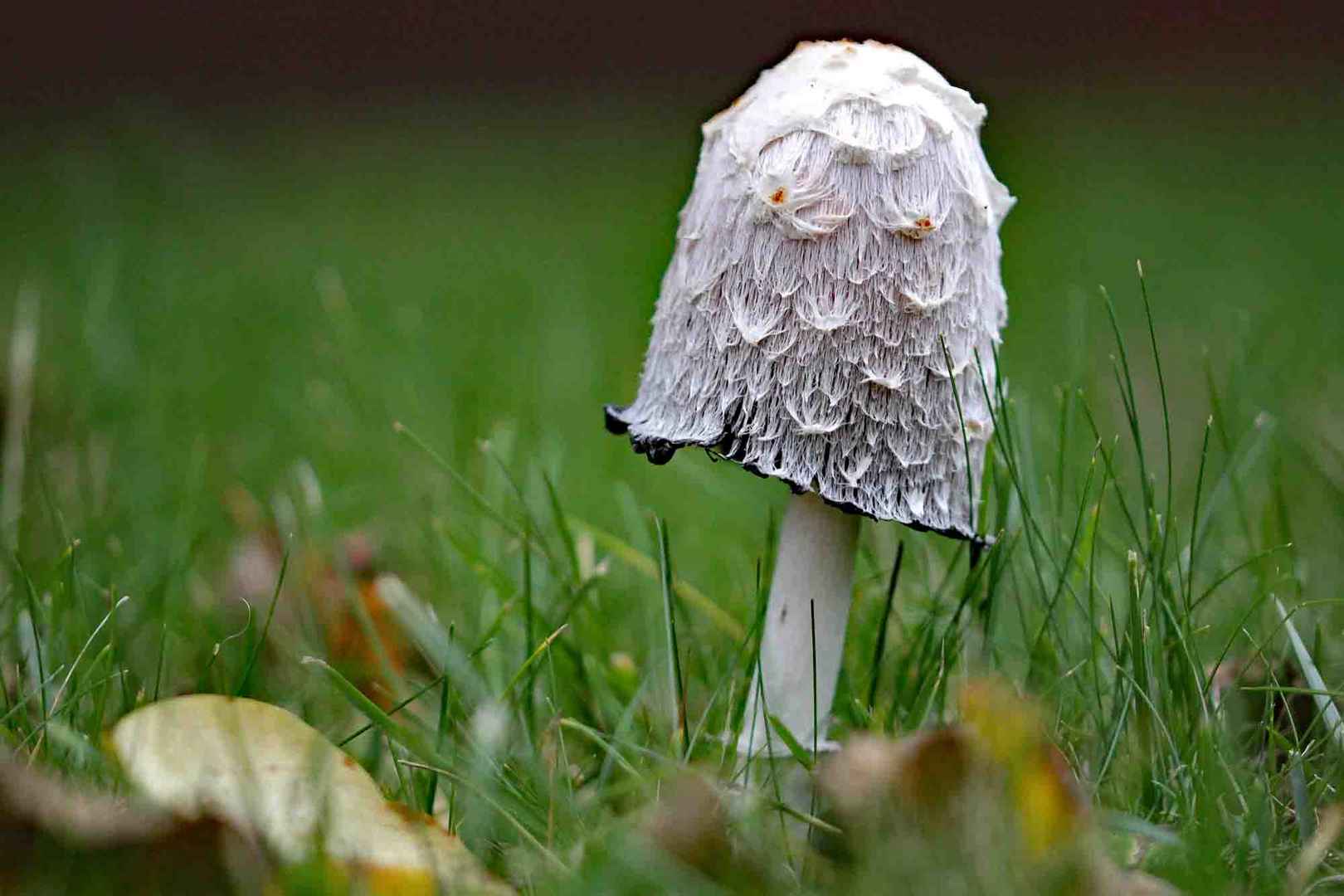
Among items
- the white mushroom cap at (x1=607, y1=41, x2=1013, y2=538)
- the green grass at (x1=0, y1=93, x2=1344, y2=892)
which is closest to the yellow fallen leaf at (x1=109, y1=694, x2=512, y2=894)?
the green grass at (x1=0, y1=93, x2=1344, y2=892)

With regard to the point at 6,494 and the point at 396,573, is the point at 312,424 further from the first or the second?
the point at 6,494

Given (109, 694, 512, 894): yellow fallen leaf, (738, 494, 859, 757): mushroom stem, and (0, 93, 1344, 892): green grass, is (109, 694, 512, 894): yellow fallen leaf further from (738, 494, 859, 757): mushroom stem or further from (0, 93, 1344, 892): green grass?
(738, 494, 859, 757): mushroom stem

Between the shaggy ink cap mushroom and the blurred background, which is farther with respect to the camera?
the blurred background

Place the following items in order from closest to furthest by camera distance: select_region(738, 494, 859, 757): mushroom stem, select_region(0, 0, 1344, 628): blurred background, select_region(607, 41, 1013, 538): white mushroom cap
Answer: select_region(607, 41, 1013, 538): white mushroom cap, select_region(738, 494, 859, 757): mushroom stem, select_region(0, 0, 1344, 628): blurred background

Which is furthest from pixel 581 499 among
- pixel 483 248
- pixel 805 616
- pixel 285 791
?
pixel 483 248

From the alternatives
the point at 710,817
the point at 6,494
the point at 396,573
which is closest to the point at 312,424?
the point at 396,573

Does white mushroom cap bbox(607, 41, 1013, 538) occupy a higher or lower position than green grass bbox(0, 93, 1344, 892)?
higher

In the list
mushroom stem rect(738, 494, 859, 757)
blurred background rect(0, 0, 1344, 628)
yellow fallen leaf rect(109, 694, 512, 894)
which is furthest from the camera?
blurred background rect(0, 0, 1344, 628)

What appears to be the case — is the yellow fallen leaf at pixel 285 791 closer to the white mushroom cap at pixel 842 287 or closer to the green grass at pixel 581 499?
the green grass at pixel 581 499

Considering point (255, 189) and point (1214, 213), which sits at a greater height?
point (1214, 213)

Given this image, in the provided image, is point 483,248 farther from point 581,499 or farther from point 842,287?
point 842,287
